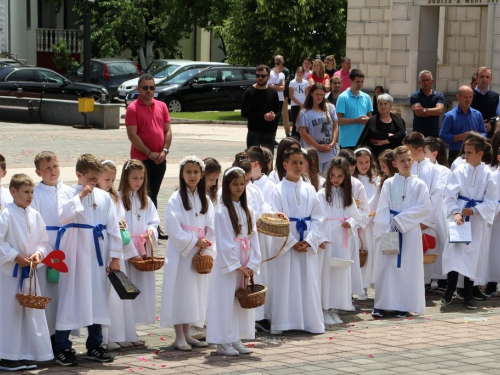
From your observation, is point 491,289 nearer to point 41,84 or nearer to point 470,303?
point 470,303

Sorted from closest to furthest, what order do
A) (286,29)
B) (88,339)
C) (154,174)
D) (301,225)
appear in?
(88,339) → (301,225) → (154,174) → (286,29)

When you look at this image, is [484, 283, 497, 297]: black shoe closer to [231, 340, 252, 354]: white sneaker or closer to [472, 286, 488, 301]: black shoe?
[472, 286, 488, 301]: black shoe

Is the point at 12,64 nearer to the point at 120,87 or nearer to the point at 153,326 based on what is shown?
the point at 120,87

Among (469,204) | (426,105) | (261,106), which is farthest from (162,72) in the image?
(469,204)

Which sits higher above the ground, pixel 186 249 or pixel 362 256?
pixel 186 249

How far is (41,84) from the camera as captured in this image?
3556 cm

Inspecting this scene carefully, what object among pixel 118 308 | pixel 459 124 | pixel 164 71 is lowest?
pixel 118 308

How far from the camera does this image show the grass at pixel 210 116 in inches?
1340

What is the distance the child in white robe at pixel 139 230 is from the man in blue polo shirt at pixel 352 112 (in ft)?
19.7

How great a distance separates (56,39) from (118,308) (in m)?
46.0

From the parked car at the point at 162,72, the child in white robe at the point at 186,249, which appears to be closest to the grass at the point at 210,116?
the parked car at the point at 162,72

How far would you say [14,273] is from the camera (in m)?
8.23

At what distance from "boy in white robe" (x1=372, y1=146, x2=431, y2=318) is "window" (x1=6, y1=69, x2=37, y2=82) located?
1040 inches

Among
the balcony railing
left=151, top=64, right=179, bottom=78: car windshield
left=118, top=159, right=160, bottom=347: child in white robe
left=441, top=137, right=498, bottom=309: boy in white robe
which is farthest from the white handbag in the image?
the balcony railing
